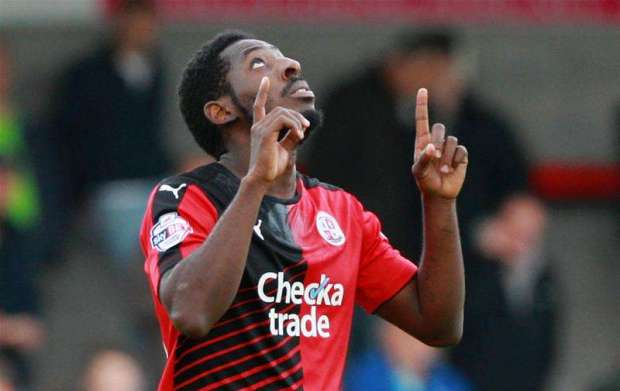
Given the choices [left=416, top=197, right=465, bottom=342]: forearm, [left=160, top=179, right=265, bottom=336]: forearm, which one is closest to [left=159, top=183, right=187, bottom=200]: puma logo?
[left=160, top=179, right=265, bottom=336]: forearm

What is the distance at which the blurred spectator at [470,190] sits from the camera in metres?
8.62

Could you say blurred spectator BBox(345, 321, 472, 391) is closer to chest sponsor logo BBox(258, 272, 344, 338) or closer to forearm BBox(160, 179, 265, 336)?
chest sponsor logo BBox(258, 272, 344, 338)

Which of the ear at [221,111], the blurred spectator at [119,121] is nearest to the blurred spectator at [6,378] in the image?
the blurred spectator at [119,121]

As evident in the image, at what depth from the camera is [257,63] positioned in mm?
4527

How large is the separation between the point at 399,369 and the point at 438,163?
3575 mm

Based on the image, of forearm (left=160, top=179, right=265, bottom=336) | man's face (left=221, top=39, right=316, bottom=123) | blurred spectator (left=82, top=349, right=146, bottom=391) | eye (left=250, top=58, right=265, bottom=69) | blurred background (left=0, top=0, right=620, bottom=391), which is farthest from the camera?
blurred background (left=0, top=0, right=620, bottom=391)

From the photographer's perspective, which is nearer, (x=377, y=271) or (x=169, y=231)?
(x=169, y=231)

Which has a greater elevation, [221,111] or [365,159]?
[221,111]

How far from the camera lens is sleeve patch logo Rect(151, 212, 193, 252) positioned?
4.28m

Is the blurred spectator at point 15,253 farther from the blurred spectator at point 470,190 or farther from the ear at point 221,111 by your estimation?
the ear at point 221,111

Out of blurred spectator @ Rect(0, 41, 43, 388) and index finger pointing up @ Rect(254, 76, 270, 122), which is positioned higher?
index finger pointing up @ Rect(254, 76, 270, 122)

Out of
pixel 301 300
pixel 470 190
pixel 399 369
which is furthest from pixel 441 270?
pixel 470 190

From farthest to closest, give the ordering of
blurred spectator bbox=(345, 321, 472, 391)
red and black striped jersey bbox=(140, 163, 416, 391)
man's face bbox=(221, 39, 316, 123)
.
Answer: blurred spectator bbox=(345, 321, 472, 391)
man's face bbox=(221, 39, 316, 123)
red and black striped jersey bbox=(140, 163, 416, 391)

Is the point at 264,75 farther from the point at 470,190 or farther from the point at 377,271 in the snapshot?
the point at 470,190
